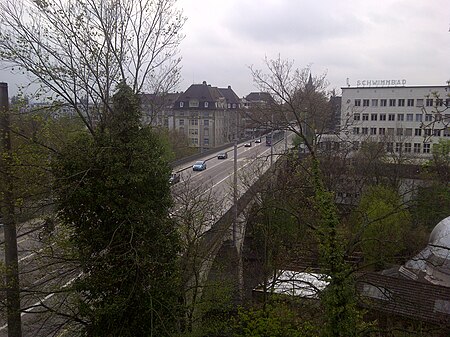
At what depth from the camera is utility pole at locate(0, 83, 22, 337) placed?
7145 mm

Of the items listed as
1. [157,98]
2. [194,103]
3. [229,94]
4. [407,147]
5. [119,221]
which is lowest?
[407,147]

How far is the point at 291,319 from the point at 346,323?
3.35m

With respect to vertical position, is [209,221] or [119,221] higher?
[119,221]

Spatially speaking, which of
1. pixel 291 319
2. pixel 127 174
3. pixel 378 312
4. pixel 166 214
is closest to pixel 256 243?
pixel 378 312

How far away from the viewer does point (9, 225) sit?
288 inches

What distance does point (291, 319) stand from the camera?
9.80m

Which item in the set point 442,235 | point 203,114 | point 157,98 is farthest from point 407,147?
point 203,114

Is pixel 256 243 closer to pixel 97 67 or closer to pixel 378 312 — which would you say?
pixel 378 312

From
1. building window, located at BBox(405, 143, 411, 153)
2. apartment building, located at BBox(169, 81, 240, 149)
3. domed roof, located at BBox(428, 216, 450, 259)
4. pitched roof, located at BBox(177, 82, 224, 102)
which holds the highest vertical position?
pitched roof, located at BBox(177, 82, 224, 102)

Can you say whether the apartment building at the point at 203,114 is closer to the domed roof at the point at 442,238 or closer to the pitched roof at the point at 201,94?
the pitched roof at the point at 201,94

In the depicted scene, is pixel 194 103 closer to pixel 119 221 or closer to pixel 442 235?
pixel 442 235

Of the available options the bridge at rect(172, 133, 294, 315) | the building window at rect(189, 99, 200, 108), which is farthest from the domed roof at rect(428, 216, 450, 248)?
the building window at rect(189, 99, 200, 108)

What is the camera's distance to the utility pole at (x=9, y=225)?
23.4 feet

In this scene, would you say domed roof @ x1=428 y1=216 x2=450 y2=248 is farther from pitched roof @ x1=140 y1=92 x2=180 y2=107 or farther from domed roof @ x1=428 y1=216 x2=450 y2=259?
pitched roof @ x1=140 y1=92 x2=180 y2=107
